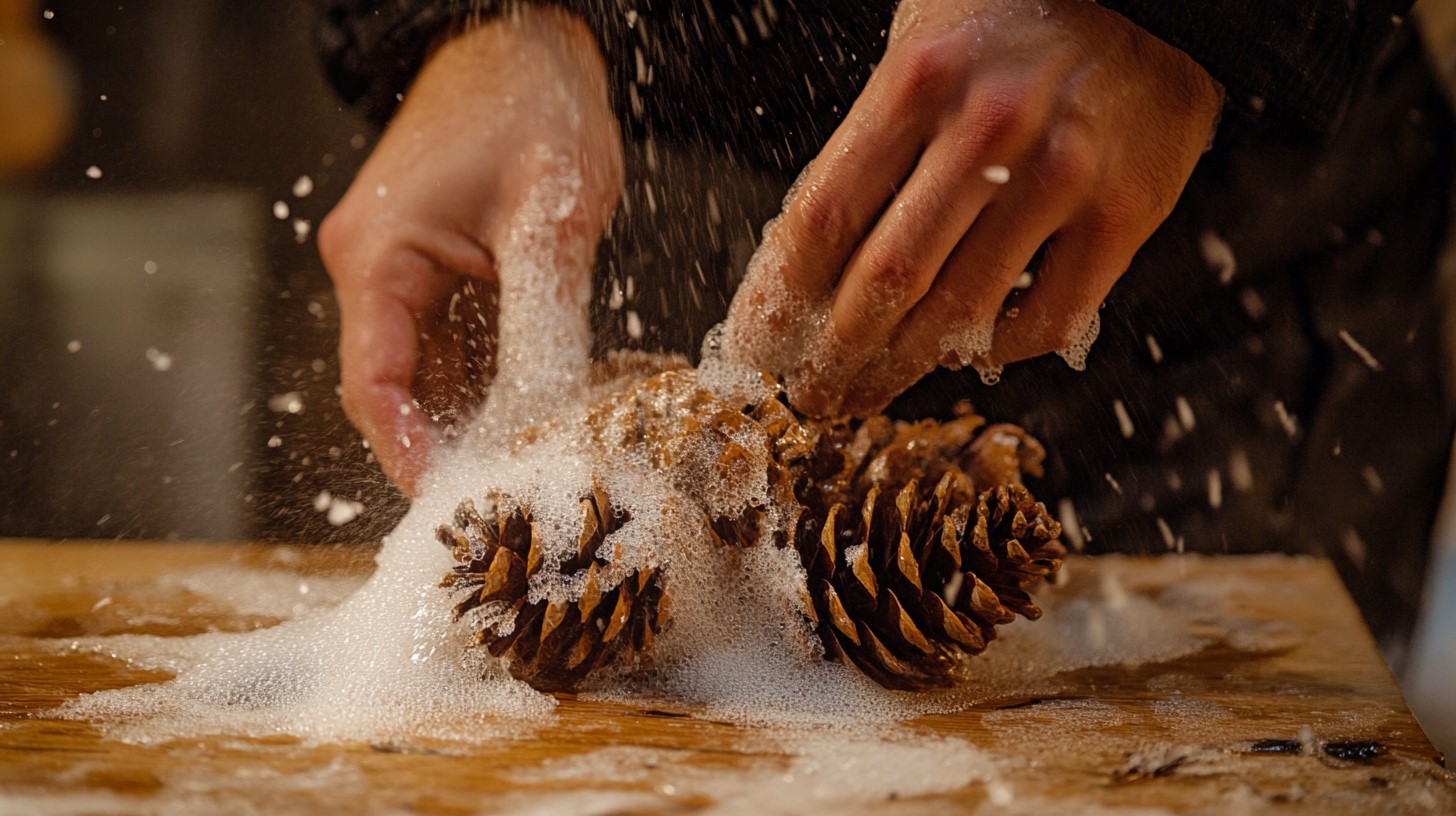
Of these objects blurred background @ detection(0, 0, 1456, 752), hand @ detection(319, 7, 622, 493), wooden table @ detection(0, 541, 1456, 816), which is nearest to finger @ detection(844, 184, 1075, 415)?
wooden table @ detection(0, 541, 1456, 816)

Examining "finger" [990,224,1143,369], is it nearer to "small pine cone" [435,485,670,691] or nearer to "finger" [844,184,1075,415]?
"finger" [844,184,1075,415]

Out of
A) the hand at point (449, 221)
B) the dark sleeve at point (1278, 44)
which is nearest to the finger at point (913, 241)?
the dark sleeve at point (1278, 44)

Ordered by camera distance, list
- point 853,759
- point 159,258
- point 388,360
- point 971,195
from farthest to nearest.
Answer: point 159,258, point 388,360, point 971,195, point 853,759

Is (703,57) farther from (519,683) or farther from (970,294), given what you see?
(519,683)

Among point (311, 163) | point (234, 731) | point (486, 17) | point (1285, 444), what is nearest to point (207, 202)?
point (311, 163)

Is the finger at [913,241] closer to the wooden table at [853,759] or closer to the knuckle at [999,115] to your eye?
the knuckle at [999,115]

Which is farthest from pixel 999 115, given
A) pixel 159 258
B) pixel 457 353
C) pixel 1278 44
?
pixel 159 258
